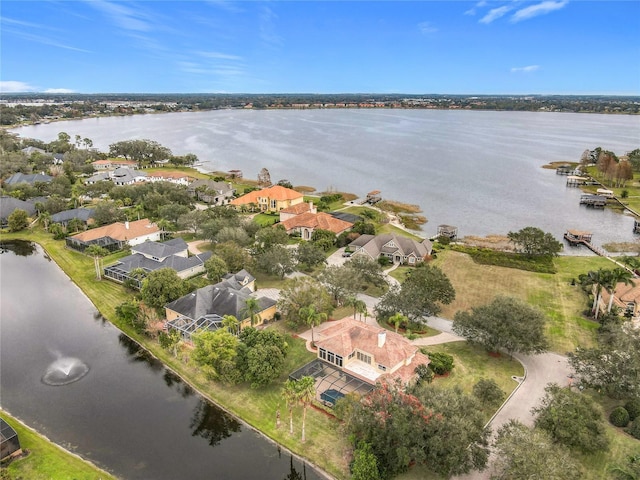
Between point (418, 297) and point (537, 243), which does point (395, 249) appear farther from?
point (537, 243)

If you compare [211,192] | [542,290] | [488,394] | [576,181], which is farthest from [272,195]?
[576,181]

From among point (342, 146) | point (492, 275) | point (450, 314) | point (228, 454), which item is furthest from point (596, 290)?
point (342, 146)

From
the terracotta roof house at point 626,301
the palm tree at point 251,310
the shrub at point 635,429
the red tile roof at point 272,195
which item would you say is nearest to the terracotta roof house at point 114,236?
the red tile roof at point 272,195

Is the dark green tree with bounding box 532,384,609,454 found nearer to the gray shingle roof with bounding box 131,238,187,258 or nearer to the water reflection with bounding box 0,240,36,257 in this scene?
the gray shingle roof with bounding box 131,238,187,258

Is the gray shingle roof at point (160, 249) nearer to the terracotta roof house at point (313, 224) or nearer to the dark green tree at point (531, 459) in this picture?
the terracotta roof house at point (313, 224)

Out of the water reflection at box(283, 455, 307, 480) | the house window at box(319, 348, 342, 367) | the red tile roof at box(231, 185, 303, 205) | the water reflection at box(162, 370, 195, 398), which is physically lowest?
the water reflection at box(283, 455, 307, 480)

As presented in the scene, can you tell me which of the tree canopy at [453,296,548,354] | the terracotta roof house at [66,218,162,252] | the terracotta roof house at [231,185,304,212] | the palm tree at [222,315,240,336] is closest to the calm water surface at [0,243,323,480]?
the palm tree at [222,315,240,336]
